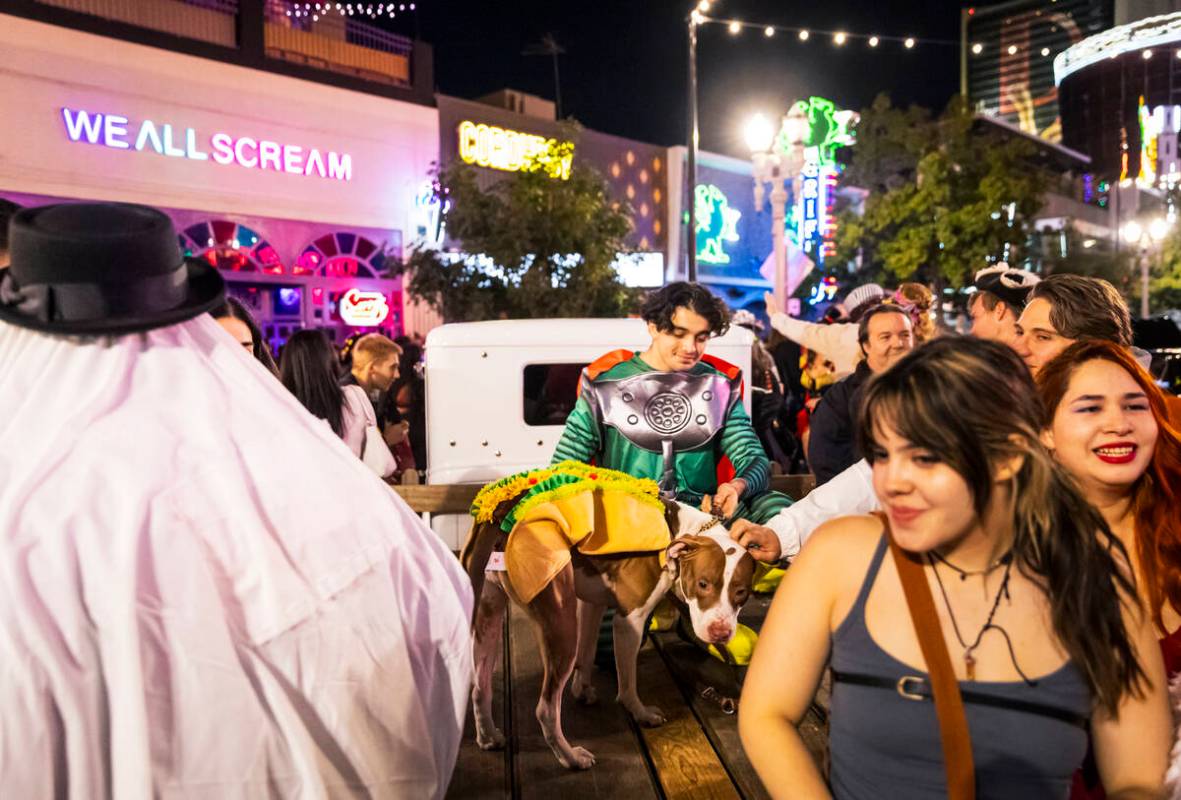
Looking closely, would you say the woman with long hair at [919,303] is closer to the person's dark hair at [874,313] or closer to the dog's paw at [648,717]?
the person's dark hair at [874,313]

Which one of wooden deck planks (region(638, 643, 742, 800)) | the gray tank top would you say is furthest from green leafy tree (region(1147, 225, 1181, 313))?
the gray tank top

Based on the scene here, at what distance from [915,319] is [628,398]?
2.62 metres

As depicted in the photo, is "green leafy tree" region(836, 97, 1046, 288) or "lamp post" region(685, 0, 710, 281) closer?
"lamp post" region(685, 0, 710, 281)

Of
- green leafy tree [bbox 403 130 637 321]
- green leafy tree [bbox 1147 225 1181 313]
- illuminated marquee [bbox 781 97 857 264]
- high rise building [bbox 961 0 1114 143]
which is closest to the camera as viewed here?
green leafy tree [bbox 403 130 637 321]

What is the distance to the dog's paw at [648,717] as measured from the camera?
430 centimetres

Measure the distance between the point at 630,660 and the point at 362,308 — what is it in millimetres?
17108

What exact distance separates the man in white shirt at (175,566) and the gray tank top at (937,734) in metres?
1.02

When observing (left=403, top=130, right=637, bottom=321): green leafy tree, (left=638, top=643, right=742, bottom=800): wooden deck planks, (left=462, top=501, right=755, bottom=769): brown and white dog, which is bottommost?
(left=638, top=643, right=742, bottom=800): wooden deck planks

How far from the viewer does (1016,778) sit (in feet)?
5.44

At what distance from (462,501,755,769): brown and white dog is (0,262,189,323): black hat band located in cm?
203

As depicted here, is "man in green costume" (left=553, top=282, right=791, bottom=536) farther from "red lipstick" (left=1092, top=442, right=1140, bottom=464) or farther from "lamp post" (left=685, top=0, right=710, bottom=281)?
"lamp post" (left=685, top=0, right=710, bottom=281)

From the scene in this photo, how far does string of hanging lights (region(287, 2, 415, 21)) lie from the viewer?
18.2 m

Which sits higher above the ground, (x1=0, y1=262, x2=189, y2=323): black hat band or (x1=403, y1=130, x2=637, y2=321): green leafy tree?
(x1=403, y1=130, x2=637, y2=321): green leafy tree

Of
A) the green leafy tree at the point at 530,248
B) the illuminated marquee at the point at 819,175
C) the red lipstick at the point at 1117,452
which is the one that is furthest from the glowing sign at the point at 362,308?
the red lipstick at the point at 1117,452
